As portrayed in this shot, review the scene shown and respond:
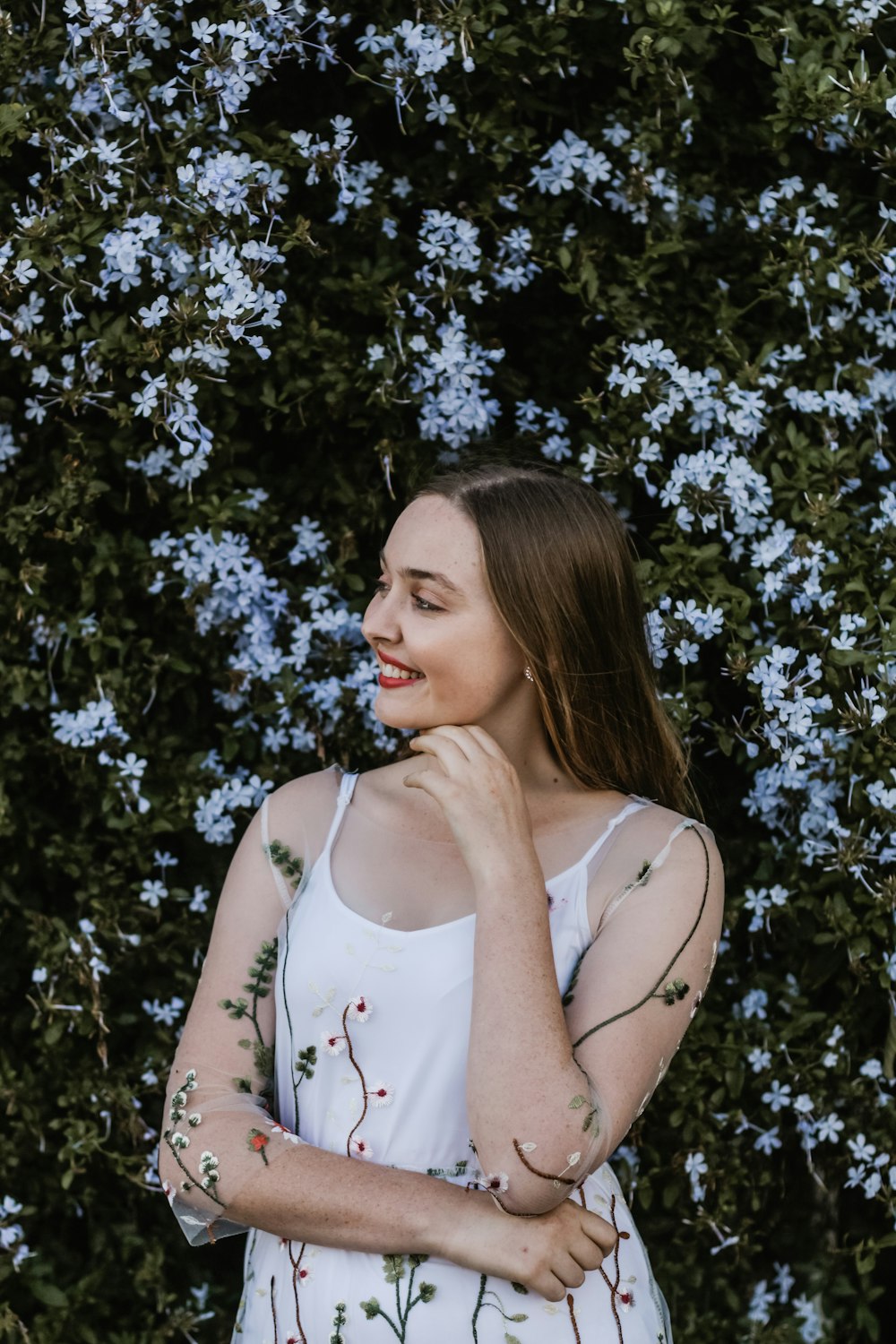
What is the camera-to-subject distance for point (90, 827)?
103 inches

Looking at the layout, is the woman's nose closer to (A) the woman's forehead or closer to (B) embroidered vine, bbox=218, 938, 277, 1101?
(A) the woman's forehead

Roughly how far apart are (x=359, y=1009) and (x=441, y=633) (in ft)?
1.62

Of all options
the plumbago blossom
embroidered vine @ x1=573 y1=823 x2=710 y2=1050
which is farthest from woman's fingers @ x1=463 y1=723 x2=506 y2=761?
the plumbago blossom

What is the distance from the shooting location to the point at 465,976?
1776 millimetres

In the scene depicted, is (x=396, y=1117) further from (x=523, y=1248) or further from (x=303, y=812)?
(x=303, y=812)

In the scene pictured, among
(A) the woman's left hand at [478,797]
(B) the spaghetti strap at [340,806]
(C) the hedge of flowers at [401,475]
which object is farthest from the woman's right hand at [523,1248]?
(C) the hedge of flowers at [401,475]

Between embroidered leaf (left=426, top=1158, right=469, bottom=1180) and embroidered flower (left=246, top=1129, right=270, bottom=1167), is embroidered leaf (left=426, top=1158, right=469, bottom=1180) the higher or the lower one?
the lower one

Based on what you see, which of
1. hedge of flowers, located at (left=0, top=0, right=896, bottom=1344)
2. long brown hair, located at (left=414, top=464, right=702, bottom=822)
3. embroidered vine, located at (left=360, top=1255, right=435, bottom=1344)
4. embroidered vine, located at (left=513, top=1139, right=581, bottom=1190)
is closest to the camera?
embroidered vine, located at (left=513, top=1139, right=581, bottom=1190)

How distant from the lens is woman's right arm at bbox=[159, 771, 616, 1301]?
5.38 feet

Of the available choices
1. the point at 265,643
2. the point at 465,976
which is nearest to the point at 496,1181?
the point at 465,976

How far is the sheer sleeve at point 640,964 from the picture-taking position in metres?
1.67

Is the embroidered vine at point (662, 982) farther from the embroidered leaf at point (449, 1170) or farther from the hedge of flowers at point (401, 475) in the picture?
the hedge of flowers at point (401, 475)

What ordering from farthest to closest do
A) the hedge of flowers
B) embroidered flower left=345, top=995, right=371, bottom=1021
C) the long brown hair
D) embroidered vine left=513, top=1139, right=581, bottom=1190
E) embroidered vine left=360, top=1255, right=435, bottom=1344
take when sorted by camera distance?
1. the hedge of flowers
2. the long brown hair
3. embroidered flower left=345, top=995, right=371, bottom=1021
4. embroidered vine left=360, top=1255, right=435, bottom=1344
5. embroidered vine left=513, top=1139, right=581, bottom=1190

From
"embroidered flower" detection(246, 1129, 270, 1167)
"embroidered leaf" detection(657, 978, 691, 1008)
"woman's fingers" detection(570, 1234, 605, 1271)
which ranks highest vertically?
"embroidered leaf" detection(657, 978, 691, 1008)
